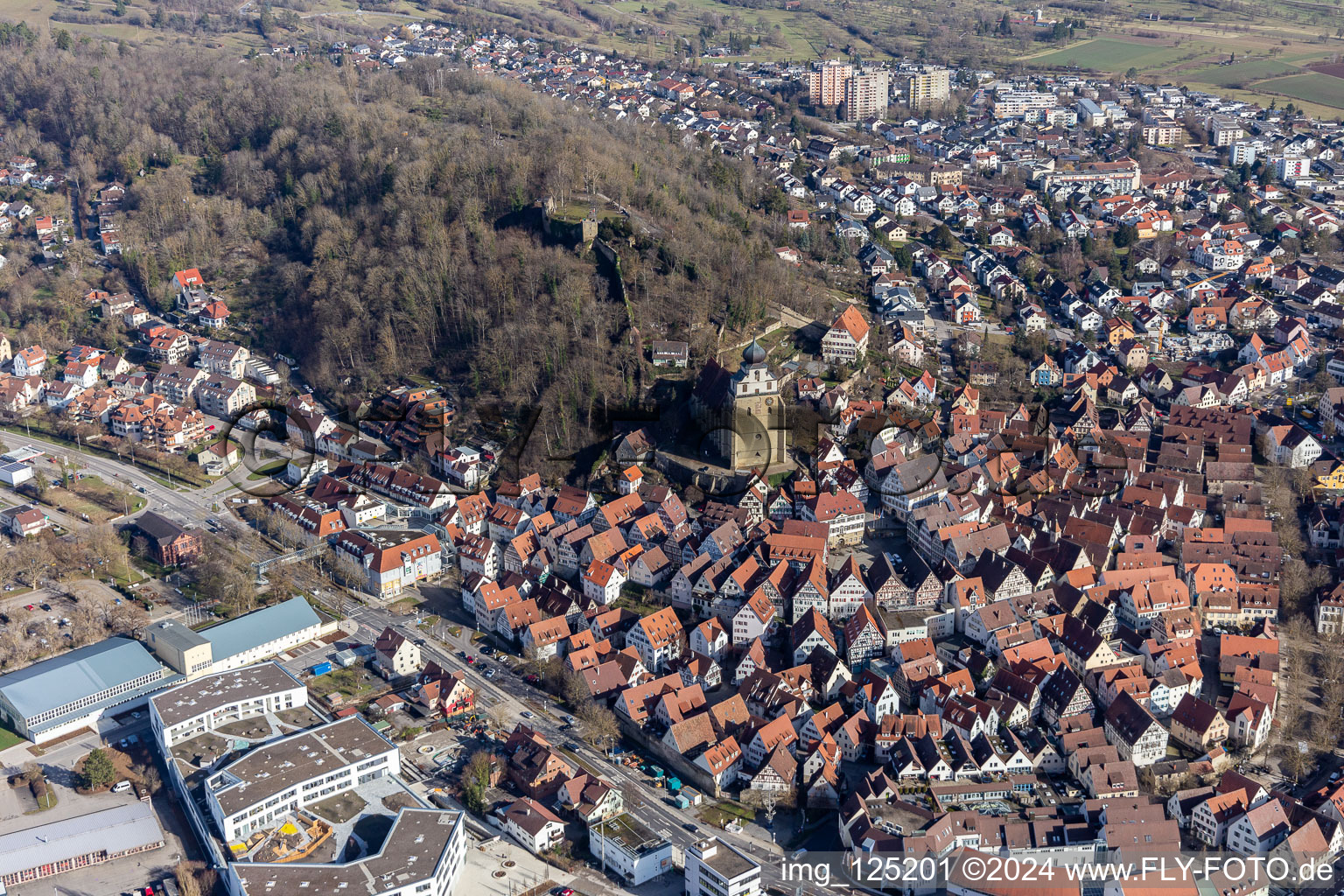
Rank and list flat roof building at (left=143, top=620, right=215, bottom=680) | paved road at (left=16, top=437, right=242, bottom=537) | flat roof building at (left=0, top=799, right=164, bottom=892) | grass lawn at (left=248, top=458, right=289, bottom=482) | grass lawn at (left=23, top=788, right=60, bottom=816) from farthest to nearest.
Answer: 1. grass lawn at (left=248, top=458, right=289, bottom=482)
2. paved road at (left=16, top=437, right=242, bottom=537)
3. flat roof building at (left=143, top=620, right=215, bottom=680)
4. grass lawn at (left=23, top=788, right=60, bottom=816)
5. flat roof building at (left=0, top=799, right=164, bottom=892)

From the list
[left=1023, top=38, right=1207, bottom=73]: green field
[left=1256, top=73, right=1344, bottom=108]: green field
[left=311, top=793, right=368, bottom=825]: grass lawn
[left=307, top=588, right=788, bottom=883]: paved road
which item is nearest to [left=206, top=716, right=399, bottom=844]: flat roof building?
A: [left=311, top=793, right=368, bottom=825]: grass lawn

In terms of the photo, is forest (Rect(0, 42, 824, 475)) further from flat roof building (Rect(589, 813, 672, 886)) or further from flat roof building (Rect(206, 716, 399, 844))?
flat roof building (Rect(589, 813, 672, 886))

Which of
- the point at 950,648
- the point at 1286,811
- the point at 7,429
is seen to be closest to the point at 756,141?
the point at 7,429

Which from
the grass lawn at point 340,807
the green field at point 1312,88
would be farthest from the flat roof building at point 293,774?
the green field at point 1312,88

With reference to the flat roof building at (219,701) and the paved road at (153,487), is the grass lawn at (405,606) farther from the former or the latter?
A: the paved road at (153,487)

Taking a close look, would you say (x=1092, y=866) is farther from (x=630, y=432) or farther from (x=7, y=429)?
(x=7, y=429)
